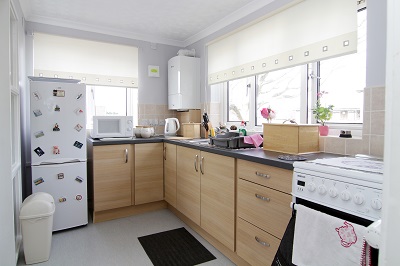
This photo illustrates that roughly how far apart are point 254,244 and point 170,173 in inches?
60.3

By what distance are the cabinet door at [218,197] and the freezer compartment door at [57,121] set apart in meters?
1.39

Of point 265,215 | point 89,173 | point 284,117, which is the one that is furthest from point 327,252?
point 89,173

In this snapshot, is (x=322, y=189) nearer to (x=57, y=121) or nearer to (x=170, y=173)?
(x=170, y=173)

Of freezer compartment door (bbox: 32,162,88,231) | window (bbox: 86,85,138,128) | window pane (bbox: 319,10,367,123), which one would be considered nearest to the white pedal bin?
freezer compartment door (bbox: 32,162,88,231)

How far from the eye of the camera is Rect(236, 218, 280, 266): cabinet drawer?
5.37 ft

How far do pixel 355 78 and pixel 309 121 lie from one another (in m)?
0.52

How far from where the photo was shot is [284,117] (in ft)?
8.53

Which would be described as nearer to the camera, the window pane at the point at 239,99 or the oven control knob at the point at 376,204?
the oven control knob at the point at 376,204

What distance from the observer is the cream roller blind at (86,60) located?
3.08 meters

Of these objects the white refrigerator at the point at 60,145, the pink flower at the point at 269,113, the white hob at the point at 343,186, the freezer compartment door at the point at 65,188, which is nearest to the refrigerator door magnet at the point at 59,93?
the white refrigerator at the point at 60,145

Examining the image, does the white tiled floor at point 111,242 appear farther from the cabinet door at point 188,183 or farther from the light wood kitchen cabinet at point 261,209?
the light wood kitchen cabinet at point 261,209

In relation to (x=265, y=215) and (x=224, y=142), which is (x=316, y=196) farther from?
(x=224, y=142)

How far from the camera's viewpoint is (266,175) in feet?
5.44

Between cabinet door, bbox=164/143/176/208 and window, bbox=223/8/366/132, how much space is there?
38.8 inches
